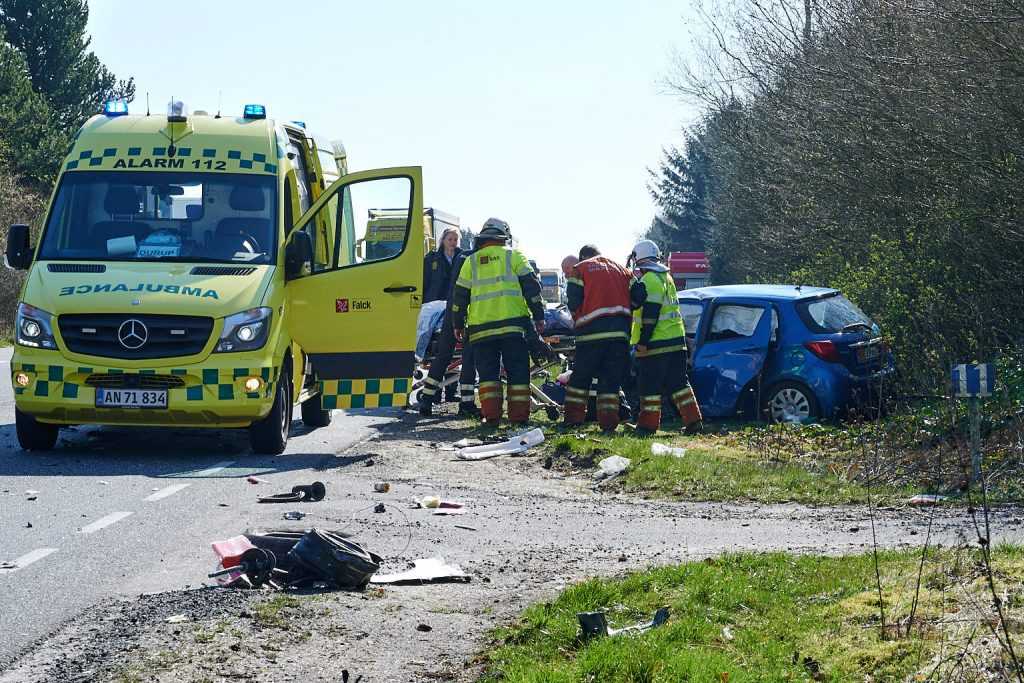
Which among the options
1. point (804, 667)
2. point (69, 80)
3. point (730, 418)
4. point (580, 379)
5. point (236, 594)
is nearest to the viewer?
point (804, 667)

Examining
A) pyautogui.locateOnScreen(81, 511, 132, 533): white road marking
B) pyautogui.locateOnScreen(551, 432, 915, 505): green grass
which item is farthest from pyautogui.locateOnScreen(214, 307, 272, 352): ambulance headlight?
pyautogui.locateOnScreen(551, 432, 915, 505): green grass

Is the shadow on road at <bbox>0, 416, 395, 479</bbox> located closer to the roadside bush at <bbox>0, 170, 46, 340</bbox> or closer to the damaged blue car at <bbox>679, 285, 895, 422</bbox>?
the damaged blue car at <bbox>679, 285, 895, 422</bbox>

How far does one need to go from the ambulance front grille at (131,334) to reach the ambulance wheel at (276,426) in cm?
95

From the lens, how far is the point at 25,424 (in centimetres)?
1201

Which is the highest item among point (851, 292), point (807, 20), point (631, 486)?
point (807, 20)

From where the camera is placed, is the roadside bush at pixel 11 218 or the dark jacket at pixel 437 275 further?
the roadside bush at pixel 11 218

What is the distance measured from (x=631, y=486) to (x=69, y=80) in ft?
166

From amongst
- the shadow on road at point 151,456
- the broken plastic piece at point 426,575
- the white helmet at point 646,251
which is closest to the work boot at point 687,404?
the white helmet at point 646,251

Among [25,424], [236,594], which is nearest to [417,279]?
[25,424]

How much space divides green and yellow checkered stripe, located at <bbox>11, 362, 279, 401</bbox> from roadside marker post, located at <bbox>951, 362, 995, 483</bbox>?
5452mm

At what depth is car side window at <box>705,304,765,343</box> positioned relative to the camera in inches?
610

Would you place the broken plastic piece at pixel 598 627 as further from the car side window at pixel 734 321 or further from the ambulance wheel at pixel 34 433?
the car side window at pixel 734 321

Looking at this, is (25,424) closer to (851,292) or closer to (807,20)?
(851,292)

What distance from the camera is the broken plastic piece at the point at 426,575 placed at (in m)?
7.23
